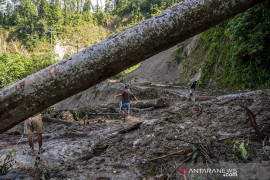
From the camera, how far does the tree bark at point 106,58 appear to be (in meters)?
1.91

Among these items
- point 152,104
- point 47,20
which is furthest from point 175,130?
point 47,20

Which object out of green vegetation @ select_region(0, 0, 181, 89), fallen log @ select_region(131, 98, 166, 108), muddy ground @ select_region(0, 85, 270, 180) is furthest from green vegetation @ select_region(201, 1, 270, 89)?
green vegetation @ select_region(0, 0, 181, 89)

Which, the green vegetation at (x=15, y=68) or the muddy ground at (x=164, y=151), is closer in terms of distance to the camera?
the muddy ground at (x=164, y=151)

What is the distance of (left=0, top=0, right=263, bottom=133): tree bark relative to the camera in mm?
1913

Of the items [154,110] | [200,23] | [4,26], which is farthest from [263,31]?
[4,26]

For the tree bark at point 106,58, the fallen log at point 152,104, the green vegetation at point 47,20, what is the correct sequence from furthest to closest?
1. the green vegetation at point 47,20
2. the fallen log at point 152,104
3. the tree bark at point 106,58

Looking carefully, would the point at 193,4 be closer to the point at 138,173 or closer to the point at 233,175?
the point at 233,175

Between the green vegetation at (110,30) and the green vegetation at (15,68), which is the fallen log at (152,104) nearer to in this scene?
the green vegetation at (110,30)

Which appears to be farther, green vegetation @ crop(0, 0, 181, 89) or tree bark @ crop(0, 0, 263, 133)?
green vegetation @ crop(0, 0, 181, 89)

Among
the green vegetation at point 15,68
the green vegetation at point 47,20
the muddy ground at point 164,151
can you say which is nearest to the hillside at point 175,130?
the muddy ground at point 164,151

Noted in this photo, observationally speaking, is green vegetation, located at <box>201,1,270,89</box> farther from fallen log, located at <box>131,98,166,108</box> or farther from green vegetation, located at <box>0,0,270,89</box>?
fallen log, located at <box>131,98,166,108</box>

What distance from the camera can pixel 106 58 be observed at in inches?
77.9

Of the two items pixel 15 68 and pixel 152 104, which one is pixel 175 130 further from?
pixel 15 68

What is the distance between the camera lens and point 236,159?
209cm
